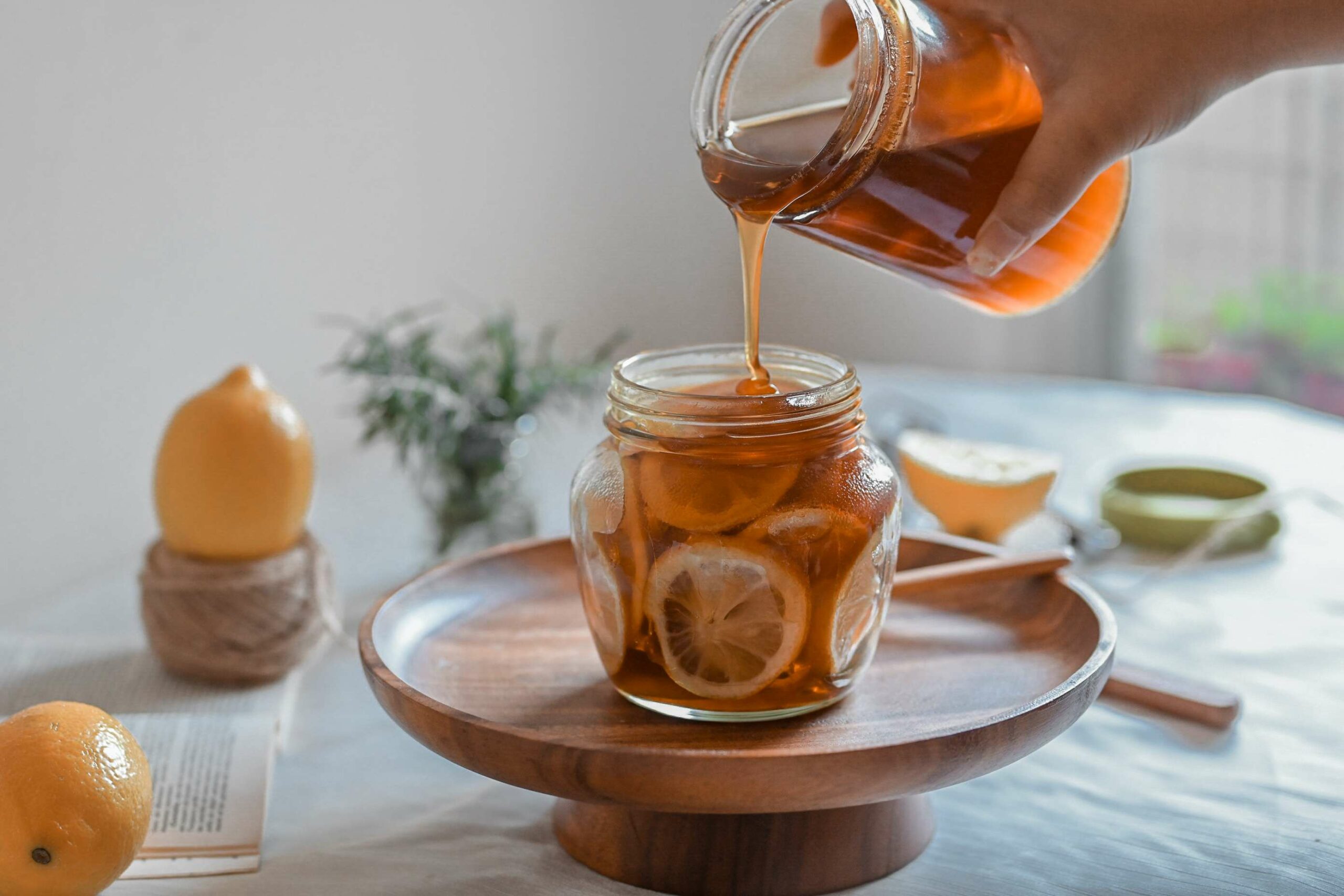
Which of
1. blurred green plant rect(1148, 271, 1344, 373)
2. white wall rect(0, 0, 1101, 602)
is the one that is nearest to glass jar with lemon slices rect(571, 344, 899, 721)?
white wall rect(0, 0, 1101, 602)

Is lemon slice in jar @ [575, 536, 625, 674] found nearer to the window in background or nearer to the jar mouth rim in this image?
the jar mouth rim

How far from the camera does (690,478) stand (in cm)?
69

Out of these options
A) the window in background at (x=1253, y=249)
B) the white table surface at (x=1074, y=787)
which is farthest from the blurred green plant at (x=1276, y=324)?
the white table surface at (x=1074, y=787)

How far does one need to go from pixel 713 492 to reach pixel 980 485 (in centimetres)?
55

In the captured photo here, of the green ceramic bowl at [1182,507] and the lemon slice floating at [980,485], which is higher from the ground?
the lemon slice floating at [980,485]

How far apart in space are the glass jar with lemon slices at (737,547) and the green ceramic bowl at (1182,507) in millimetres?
598

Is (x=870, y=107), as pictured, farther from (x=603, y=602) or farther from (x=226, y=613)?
(x=226, y=613)

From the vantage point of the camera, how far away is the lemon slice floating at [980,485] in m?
1.18

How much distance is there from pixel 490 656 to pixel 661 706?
14 cm

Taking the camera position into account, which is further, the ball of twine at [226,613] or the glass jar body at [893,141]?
the ball of twine at [226,613]

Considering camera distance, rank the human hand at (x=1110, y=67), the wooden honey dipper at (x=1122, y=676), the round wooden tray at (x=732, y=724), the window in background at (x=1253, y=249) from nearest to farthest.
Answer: the round wooden tray at (x=732, y=724), the human hand at (x=1110, y=67), the wooden honey dipper at (x=1122, y=676), the window in background at (x=1253, y=249)

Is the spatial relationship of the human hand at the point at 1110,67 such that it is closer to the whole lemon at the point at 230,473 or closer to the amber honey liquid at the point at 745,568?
the amber honey liquid at the point at 745,568

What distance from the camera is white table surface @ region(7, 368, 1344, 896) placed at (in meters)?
0.73

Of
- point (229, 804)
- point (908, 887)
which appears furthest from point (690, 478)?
point (229, 804)
